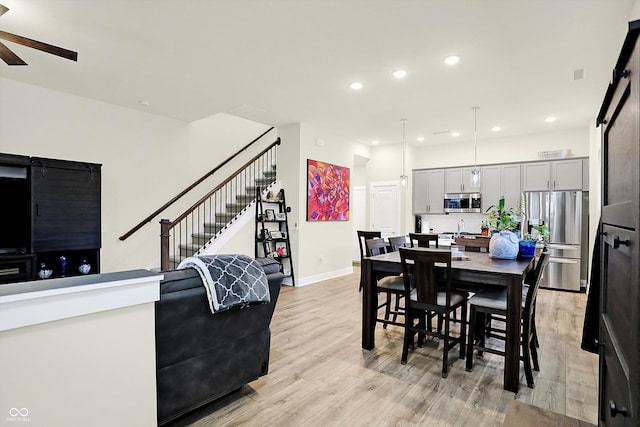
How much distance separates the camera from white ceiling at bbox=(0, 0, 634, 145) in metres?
2.68

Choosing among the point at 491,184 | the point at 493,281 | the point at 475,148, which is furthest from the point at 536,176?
the point at 493,281

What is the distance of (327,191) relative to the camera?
6602 millimetres

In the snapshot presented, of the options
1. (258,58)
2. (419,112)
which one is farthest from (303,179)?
(258,58)

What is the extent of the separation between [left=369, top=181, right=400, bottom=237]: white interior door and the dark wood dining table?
14.8 feet

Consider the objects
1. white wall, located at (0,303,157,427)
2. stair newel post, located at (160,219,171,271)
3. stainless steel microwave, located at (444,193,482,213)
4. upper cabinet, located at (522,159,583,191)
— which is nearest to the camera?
white wall, located at (0,303,157,427)

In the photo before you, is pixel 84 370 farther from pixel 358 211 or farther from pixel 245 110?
pixel 358 211

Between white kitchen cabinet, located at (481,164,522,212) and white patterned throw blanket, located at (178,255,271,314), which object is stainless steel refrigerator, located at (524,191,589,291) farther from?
white patterned throw blanket, located at (178,255,271,314)

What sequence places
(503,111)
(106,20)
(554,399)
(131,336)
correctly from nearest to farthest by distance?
(131,336)
(554,399)
(106,20)
(503,111)

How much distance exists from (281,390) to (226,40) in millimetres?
3064

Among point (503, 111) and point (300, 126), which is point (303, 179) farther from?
point (503, 111)

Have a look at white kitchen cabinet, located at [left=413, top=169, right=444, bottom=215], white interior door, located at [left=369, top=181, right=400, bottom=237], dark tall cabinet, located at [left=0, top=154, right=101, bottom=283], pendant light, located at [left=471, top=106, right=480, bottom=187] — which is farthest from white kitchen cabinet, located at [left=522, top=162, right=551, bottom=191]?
dark tall cabinet, located at [left=0, top=154, right=101, bottom=283]

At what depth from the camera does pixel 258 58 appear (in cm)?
352

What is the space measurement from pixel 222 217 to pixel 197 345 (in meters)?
4.77

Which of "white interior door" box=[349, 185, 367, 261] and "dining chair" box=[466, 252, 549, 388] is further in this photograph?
"white interior door" box=[349, 185, 367, 261]
